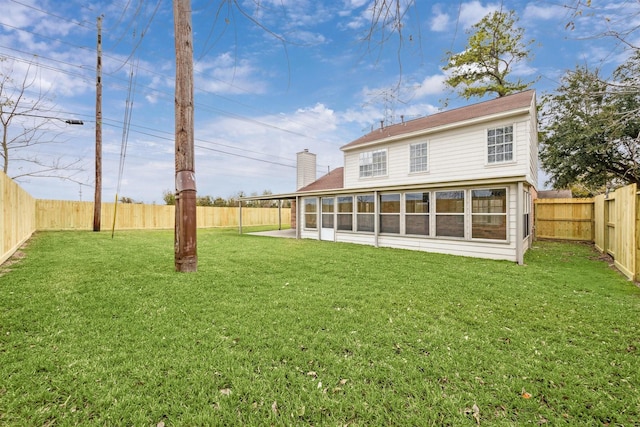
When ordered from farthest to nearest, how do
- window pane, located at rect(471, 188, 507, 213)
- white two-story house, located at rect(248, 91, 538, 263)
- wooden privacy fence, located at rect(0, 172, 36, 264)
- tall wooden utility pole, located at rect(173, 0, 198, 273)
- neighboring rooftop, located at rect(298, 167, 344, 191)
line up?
1. neighboring rooftop, located at rect(298, 167, 344, 191)
2. white two-story house, located at rect(248, 91, 538, 263)
3. window pane, located at rect(471, 188, 507, 213)
4. wooden privacy fence, located at rect(0, 172, 36, 264)
5. tall wooden utility pole, located at rect(173, 0, 198, 273)

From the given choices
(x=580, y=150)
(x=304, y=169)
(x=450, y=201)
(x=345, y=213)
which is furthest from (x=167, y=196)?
(x=580, y=150)

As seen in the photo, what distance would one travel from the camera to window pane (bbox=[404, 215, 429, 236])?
9570 mm

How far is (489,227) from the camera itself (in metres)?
8.23

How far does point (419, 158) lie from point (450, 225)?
3.79m

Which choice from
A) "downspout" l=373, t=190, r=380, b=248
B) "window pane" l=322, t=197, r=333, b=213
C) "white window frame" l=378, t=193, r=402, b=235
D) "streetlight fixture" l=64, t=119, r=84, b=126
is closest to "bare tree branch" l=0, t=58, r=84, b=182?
"streetlight fixture" l=64, t=119, r=84, b=126

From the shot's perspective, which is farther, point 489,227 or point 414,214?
point 414,214

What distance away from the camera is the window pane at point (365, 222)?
36.7 feet

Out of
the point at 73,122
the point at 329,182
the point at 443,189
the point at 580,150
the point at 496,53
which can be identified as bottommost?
the point at 443,189

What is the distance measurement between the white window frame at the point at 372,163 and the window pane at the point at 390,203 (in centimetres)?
230

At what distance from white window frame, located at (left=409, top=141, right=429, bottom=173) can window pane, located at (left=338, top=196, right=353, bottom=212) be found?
2.89 meters

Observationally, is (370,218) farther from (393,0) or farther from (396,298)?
(393,0)

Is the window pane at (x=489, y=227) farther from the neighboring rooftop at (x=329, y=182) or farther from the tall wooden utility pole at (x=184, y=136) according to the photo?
the tall wooden utility pole at (x=184, y=136)

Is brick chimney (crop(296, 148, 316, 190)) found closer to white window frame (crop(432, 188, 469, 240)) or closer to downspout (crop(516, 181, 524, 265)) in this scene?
white window frame (crop(432, 188, 469, 240))

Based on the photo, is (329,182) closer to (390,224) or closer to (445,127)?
(390,224)
